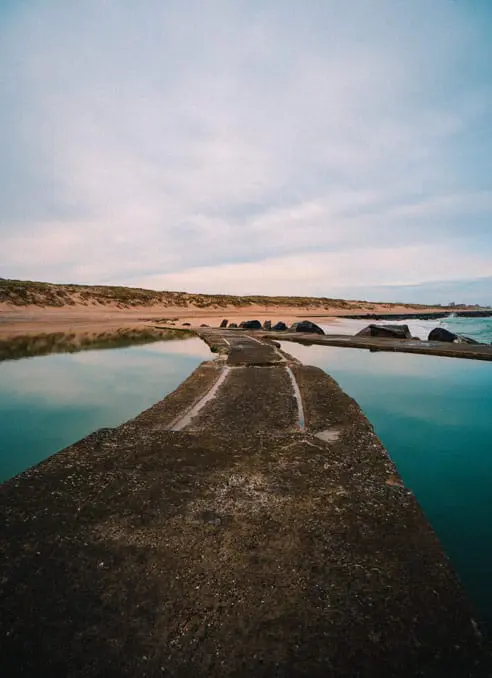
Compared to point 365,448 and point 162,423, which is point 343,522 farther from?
point 162,423

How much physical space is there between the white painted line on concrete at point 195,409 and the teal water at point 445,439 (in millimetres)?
4319

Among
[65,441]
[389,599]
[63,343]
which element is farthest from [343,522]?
[63,343]

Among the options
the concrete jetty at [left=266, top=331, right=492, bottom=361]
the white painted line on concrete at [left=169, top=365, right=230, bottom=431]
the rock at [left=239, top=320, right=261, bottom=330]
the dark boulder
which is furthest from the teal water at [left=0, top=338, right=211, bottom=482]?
the rock at [left=239, top=320, right=261, bottom=330]

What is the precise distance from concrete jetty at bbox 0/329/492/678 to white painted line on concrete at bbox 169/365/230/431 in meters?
1.55

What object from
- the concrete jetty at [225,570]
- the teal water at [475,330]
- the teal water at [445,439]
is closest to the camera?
the concrete jetty at [225,570]

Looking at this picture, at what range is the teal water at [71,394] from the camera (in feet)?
25.5

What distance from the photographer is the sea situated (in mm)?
5062

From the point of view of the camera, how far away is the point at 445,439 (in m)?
7.98

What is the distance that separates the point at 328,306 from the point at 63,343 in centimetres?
9198

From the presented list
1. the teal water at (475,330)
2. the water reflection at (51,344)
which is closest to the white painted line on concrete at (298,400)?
the water reflection at (51,344)

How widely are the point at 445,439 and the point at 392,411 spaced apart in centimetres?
216

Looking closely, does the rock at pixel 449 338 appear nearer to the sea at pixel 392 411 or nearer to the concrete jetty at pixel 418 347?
the concrete jetty at pixel 418 347

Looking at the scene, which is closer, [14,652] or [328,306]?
[14,652]

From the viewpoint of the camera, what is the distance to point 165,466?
18.2ft
